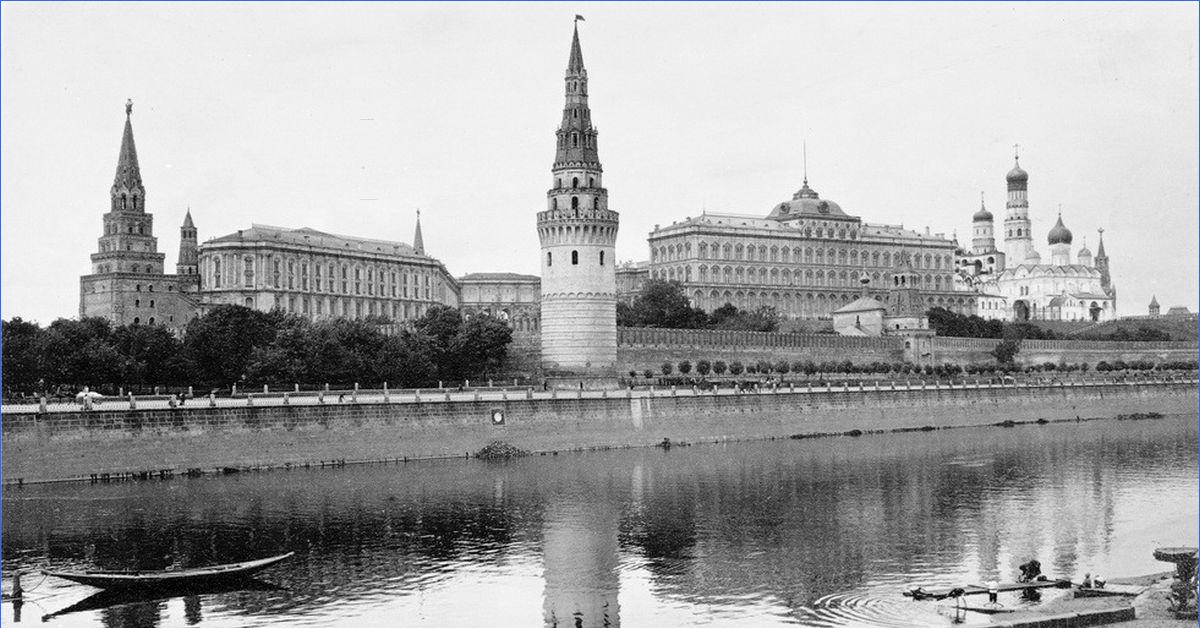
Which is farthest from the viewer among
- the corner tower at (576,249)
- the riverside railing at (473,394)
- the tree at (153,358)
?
the corner tower at (576,249)

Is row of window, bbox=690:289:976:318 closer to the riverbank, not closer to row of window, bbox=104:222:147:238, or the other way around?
row of window, bbox=104:222:147:238

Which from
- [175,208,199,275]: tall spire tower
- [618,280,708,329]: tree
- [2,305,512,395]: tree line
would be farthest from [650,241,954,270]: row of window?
[2,305,512,395]: tree line

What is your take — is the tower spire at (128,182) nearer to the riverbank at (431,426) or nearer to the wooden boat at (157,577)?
the riverbank at (431,426)

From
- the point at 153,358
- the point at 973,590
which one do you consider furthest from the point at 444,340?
the point at 973,590

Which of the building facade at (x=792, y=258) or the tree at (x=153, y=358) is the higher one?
the building facade at (x=792, y=258)

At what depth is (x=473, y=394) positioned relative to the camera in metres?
61.4

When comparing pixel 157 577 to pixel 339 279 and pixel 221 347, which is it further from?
pixel 339 279

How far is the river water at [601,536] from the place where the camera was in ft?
95.8

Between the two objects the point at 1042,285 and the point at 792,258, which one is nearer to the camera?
the point at 792,258

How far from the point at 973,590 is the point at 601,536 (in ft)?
42.8

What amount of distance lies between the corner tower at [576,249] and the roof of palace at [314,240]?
1781 inches

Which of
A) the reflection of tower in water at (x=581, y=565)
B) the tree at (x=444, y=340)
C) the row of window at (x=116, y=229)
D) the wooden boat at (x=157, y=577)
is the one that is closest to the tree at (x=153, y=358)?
the tree at (x=444, y=340)

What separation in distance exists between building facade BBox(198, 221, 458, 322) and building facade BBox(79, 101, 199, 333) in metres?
5.41

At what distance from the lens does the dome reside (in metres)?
186
